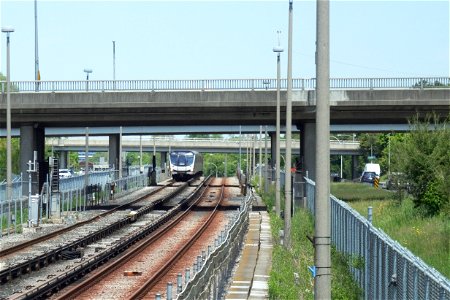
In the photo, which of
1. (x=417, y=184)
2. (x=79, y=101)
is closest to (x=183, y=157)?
(x=79, y=101)

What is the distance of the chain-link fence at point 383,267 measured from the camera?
42.6 feet

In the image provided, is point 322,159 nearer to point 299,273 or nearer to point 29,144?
point 299,273

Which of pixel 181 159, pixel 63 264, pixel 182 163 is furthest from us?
pixel 182 163

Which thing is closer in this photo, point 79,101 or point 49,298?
point 49,298

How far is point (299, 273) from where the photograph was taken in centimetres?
2566

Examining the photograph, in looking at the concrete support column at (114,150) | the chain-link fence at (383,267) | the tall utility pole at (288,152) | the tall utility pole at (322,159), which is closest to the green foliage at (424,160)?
the tall utility pole at (288,152)

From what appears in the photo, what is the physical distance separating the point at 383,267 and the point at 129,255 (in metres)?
17.0

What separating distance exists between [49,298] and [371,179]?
76575mm

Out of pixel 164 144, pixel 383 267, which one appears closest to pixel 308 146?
pixel 383 267

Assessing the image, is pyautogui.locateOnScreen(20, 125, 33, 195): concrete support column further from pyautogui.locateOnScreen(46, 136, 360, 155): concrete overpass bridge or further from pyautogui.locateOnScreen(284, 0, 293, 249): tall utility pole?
pyautogui.locateOnScreen(46, 136, 360, 155): concrete overpass bridge

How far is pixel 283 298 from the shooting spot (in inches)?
802

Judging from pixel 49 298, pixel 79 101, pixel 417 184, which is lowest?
pixel 49 298

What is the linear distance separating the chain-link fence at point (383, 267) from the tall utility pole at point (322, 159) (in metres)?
1.32

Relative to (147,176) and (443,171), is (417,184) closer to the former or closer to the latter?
(443,171)
